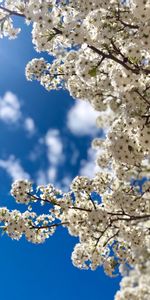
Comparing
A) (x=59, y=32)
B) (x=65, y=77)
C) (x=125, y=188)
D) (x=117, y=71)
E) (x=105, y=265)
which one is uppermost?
(x=65, y=77)

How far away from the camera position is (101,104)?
15109mm

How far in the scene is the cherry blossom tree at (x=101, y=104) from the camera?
13125mm

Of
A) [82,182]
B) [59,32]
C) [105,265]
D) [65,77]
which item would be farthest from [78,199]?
[59,32]

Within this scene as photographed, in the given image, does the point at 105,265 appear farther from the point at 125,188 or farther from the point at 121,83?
the point at 121,83

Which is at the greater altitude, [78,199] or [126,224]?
[78,199]

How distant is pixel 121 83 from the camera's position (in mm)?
13312

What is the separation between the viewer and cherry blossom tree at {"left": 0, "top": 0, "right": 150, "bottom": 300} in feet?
43.1

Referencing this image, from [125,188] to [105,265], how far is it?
3.33 m

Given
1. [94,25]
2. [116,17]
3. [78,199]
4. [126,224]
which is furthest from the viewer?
[78,199]

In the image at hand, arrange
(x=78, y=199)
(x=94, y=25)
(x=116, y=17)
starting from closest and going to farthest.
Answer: (x=94, y=25), (x=116, y=17), (x=78, y=199)

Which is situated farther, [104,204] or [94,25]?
[104,204]

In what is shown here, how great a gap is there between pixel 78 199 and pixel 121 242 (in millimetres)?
2640

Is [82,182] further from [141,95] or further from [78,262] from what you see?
[141,95]

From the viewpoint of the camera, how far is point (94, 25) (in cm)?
1283
